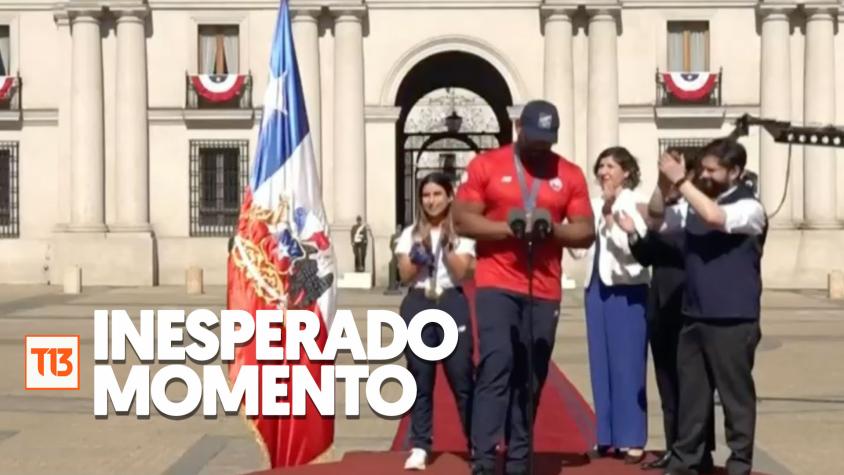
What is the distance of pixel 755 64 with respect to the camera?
34.4 meters

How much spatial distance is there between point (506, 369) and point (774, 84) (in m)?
26.5

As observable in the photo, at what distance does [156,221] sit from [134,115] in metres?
2.43

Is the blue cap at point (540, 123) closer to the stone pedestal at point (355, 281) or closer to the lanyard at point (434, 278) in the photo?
the lanyard at point (434, 278)

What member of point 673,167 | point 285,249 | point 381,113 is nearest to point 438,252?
point 285,249

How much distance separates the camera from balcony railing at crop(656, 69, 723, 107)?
3391 cm

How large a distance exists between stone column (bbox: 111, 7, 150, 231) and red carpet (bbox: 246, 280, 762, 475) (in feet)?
66.1

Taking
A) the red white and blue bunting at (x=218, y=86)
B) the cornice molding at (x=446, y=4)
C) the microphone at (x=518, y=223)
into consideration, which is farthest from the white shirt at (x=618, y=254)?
the red white and blue bunting at (x=218, y=86)

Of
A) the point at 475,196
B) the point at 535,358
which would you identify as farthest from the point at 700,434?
the point at 475,196

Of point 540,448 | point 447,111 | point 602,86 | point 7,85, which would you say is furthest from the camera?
point 447,111

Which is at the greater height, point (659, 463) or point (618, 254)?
point (618, 254)

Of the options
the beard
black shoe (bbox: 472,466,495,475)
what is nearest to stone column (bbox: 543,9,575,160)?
the beard

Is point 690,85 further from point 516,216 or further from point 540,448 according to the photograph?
point 516,216

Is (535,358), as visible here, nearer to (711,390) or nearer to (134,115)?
(711,390)

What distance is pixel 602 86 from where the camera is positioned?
33438 mm
